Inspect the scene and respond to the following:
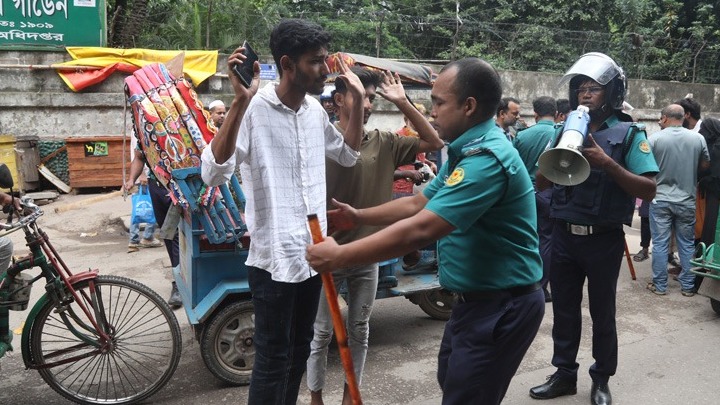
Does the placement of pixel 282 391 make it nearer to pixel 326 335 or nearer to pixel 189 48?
pixel 326 335

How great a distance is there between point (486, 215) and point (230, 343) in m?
2.23

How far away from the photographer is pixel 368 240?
2.16m

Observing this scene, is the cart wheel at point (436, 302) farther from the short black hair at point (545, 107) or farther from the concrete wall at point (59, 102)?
the concrete wall at point (59, 102)

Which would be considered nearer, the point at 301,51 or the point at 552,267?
the point at 301,51

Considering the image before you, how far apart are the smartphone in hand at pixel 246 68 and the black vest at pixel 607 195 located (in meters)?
2.01

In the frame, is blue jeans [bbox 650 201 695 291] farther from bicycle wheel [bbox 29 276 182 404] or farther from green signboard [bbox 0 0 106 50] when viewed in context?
green signboard [bbox 0 0 106 50]

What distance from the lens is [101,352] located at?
367 cm

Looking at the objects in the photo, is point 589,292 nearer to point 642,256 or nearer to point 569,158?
point 569,158

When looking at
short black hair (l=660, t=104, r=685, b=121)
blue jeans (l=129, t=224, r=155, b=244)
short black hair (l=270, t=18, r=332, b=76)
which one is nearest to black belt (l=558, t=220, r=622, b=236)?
short black hair (l=270, t=18, r=332, b=76)

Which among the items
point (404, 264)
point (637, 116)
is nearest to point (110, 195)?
point (404, 264)

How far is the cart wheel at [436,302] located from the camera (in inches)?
202

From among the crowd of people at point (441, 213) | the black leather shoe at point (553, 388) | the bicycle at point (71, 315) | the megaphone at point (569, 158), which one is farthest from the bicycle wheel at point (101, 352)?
the megaphone at point (569, 158)

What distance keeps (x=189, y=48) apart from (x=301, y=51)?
491 inches

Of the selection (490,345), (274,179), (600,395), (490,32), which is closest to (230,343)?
(274,179)
